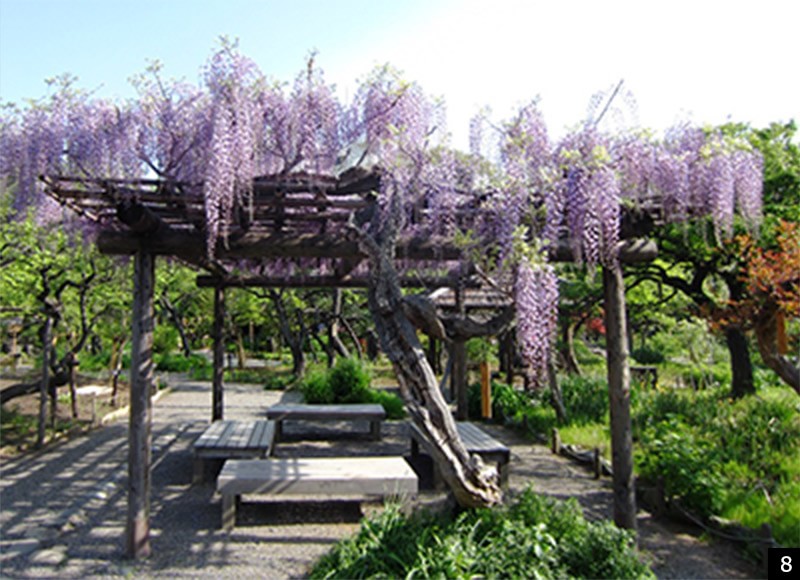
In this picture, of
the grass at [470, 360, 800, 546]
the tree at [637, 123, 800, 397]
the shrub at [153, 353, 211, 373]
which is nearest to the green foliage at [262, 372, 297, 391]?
the shrub at [153, 353, 211, 373]

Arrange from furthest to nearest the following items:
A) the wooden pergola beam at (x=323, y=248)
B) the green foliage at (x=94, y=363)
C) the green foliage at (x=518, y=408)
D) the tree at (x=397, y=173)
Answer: the green foliage at (x=94, y=363) → the green foliage at (x=518, y=408) → the wooden pergola beam at (x=323, y=248) → the tree at (x=397, y=173)

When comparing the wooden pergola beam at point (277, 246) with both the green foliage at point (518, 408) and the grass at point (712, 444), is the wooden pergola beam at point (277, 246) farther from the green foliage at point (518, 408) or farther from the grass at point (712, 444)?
the green foliage at point (518, 408)

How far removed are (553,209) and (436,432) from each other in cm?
184

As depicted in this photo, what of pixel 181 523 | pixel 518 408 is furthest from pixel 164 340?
pixel 181 523

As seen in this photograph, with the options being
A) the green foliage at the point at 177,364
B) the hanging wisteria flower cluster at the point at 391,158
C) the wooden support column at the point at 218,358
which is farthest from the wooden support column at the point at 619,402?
the green foliage at the point at 177,364

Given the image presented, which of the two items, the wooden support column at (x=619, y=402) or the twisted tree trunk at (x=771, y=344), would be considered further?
the twisted tree trunk at (x=771, y=344)

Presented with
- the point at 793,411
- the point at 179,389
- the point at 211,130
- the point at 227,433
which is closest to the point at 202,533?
the point at 227,433

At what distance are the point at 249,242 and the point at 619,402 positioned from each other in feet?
10.3

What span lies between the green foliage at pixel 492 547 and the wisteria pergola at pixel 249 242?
88 centimetres

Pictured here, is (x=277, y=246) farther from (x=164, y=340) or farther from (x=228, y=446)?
(x=164, y=340)

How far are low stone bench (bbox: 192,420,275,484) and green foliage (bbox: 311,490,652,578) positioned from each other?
7.11 feet

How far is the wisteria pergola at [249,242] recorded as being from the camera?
4.04 metres

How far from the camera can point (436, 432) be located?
12.1ft

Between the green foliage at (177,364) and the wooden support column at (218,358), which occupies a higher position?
the wooden support column at (218,358)
